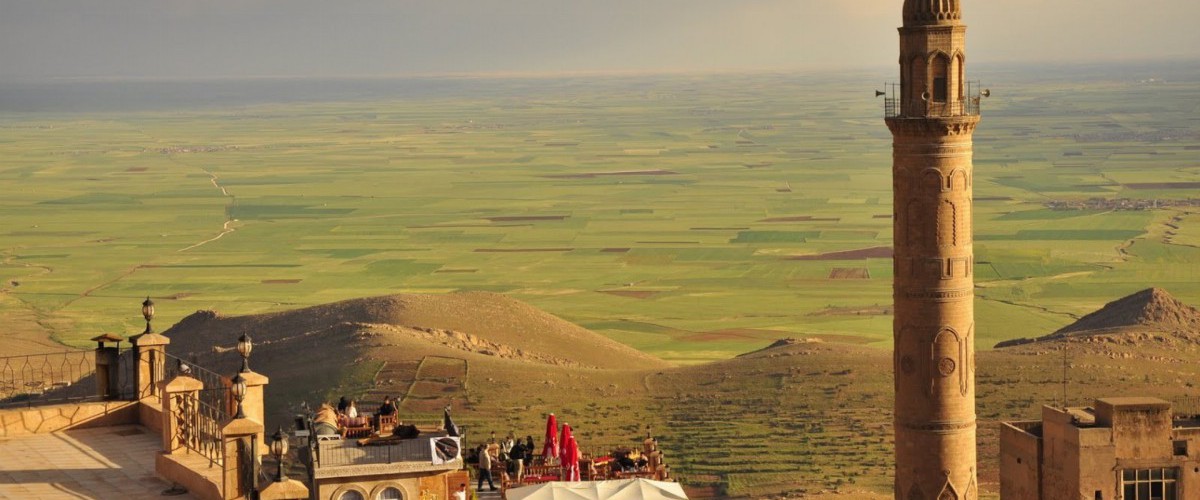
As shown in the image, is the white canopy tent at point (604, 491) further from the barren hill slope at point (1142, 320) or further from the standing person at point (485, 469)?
the barren hill slope at point (1142, 320)

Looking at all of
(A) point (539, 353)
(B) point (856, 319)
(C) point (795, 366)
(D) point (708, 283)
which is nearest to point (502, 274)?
(D) point (708, 283)

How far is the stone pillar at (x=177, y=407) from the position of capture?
25.1 m

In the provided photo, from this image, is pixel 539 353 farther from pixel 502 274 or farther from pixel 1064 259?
pixel 1064 259

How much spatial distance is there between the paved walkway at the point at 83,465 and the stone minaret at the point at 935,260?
59.3ft

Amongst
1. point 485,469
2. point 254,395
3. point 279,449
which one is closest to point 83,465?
point 254,395

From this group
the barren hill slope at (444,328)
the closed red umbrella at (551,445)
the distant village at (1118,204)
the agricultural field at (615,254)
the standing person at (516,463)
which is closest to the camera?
the standing person at (516,463)

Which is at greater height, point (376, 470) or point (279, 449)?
point (279, 449)

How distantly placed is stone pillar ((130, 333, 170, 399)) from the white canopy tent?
19.6ft

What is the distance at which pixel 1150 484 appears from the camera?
132 ft

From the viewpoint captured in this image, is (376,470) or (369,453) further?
(369,453)

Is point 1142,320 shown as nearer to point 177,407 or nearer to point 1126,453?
point 1126,453

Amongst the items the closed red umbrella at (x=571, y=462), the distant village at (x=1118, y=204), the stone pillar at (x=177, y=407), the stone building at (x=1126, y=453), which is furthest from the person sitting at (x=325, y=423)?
the distant village at (x=1118, y=204)

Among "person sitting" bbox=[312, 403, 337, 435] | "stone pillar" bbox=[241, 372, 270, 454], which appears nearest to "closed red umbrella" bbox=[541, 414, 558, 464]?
"person sitting" bbox=[312, 403, 337, 435]

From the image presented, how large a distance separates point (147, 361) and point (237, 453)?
663cm
